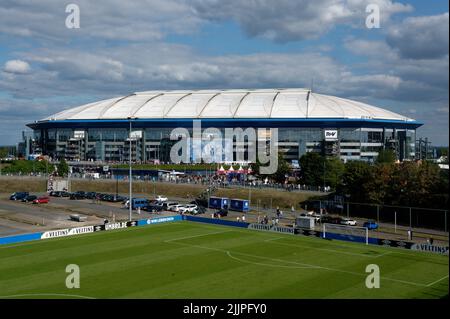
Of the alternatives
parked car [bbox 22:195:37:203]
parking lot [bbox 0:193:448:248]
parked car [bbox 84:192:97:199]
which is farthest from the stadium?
parking lot [bbox 0:193:448:248]

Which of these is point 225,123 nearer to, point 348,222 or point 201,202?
point 201,202

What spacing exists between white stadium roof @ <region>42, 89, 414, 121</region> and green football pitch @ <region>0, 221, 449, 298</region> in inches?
3240

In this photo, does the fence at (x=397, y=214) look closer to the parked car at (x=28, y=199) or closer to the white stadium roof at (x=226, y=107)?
the parked car at (x=28, y=199)

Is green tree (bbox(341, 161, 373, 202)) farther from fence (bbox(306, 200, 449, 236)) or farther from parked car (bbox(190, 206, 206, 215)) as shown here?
parked car (bbox(190, 206, 206, 215))

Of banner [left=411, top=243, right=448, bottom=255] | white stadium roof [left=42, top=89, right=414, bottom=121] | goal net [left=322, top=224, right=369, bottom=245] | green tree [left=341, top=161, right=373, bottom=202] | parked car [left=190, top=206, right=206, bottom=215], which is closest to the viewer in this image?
banner [left=411, top=243, right=448, bottom=255]

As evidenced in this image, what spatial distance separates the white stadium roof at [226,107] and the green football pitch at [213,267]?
82307 mm

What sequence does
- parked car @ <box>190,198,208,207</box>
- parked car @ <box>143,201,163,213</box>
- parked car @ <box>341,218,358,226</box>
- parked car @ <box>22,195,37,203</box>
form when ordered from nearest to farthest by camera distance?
1. parked car @ <box>341,218,358,226</box>
2. parked car @ <box>143,201,163,213</box>
3. parked car @ <box>190,198,208,207</box>
4. parked car @ <box>22,195,37,203</box>

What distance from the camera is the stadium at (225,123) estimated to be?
126438 mm

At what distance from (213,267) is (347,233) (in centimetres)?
1778

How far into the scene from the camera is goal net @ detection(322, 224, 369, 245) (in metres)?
46.2

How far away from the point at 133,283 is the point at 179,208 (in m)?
34.8

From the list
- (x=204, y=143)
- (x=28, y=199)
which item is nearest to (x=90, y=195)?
(x=28, y=199)

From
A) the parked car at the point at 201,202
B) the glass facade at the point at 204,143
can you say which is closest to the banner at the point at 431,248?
the parked car at the point at 201,202
